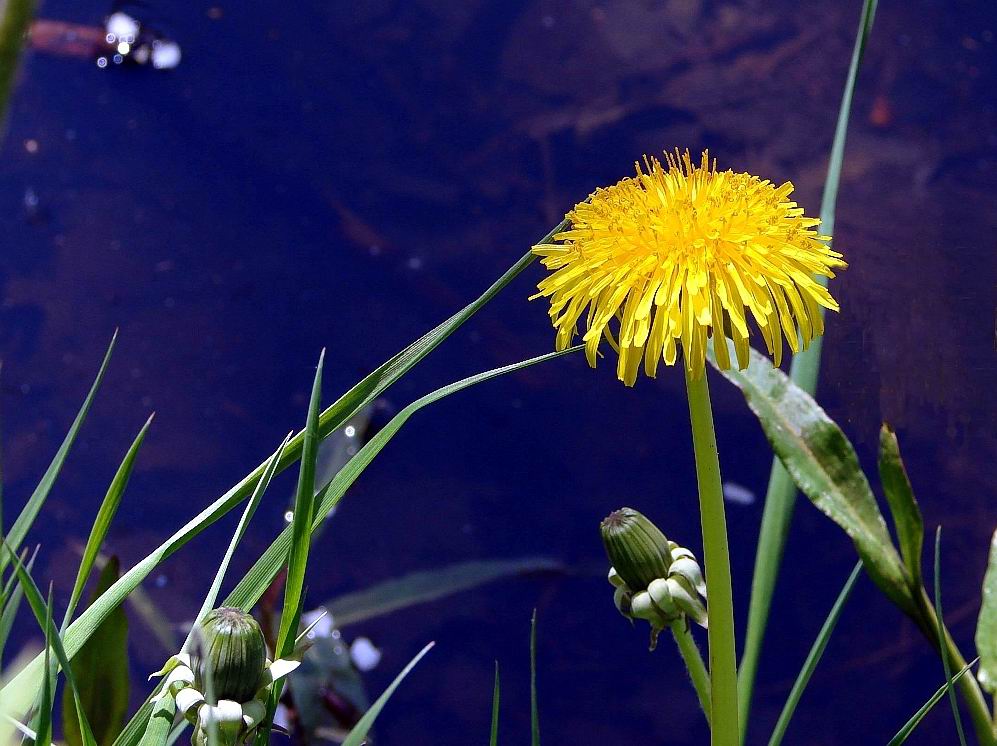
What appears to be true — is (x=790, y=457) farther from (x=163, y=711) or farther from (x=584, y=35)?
(x=584, y=35)

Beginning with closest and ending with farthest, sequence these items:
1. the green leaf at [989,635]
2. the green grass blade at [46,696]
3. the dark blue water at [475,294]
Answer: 1. the green grass blade at [46,696]
2. the green leaf at [989,635]
3. the dark blue water at [475,294]

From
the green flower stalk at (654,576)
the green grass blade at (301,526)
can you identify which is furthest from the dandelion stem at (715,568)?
the green grass blade at (301,526)

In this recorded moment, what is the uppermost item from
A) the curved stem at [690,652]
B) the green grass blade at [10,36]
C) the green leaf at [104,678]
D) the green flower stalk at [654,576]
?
the green grass blade at [10,36]

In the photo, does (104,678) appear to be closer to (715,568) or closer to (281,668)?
(281,668)

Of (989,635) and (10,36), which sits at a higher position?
(10,36)

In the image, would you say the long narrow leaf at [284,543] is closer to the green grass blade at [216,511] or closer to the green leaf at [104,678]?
the green grass blade at [216,511]

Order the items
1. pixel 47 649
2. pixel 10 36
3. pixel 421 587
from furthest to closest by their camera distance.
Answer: pixel 421 587, pixel 47 649, pixel 10 36

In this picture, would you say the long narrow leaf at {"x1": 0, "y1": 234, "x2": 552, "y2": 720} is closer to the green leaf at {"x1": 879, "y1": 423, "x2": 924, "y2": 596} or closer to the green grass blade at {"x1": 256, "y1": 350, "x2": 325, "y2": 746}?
the green grass blade at {"x1": 256, "y1": 350, "x2": 325, "y2": 746}

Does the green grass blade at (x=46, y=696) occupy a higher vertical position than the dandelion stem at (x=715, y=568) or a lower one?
lower

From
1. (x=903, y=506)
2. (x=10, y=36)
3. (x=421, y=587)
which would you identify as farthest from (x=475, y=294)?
(x=10, y=36)
